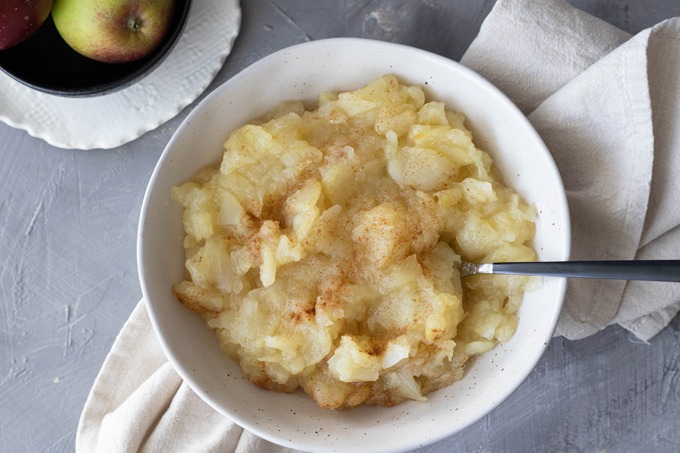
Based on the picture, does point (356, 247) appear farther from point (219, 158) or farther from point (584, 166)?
point (584, 166)

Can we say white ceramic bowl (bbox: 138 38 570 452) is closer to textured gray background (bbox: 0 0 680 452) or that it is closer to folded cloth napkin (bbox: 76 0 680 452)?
folded cloth napkin (bbox: 76 0 680 452)

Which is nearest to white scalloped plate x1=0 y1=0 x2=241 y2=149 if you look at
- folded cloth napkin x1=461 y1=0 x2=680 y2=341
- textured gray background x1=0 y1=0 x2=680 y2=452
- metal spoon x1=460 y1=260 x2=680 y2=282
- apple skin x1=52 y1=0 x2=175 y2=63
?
textured gray background x1=0 y1=0 x2=680 y2=452

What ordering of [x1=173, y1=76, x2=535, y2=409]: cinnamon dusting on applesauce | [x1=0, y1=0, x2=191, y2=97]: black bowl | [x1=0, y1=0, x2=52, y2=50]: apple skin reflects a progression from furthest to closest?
[x1=0, y1=0, x2=191, y2=97]: black bowl < [x1=0, y1=0, x2=52, y2=50]: apple skin < [x1=173, y1=76, x2=535, y2=409]: cinnamon dusting on applesauce

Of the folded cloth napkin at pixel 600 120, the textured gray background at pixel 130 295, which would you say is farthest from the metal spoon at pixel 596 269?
the textured gray background at pixel 130 295

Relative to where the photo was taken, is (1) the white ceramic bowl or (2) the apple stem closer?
(1) the white ceramic bowl

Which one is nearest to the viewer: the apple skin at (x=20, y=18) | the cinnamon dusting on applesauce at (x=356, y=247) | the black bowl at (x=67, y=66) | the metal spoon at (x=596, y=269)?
the metal spoon at (x=596, y=269)

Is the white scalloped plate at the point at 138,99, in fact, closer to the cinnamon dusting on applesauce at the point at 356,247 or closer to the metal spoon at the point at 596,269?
the cinnamon dusting on applesauce at the point at 356,247

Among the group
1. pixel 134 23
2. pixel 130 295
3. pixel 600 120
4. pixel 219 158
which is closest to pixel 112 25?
pixel 134 23
